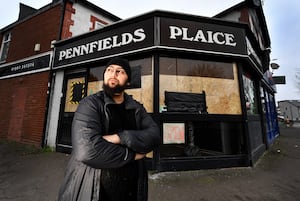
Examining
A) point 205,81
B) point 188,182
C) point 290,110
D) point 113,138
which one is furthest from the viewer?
point 290,110

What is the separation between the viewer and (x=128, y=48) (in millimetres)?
4461

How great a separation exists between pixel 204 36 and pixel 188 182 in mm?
3738

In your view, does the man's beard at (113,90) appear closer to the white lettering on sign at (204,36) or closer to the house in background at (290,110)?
the white lettering on sign at (204,36)

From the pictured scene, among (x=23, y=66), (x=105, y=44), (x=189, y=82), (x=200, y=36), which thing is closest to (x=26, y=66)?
(x=23, y=66)

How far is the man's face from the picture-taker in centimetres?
142

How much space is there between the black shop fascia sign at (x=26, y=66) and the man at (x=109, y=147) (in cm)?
611

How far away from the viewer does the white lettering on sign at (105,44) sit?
4.41 metres

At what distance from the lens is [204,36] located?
4371 millimetres

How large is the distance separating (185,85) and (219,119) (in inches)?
51.5

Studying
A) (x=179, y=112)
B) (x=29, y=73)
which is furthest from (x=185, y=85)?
(x=29, y=73)

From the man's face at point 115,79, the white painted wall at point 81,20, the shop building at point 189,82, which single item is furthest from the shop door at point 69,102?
the man's face at point 115,79

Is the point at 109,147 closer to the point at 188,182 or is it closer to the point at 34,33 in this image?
the point at 188,182

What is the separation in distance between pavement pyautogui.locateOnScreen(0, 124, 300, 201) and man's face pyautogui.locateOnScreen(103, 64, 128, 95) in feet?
7.16

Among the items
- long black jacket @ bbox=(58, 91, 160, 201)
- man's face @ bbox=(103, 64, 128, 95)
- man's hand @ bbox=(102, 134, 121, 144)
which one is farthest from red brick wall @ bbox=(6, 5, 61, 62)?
man's hand @ bbox=(102, 134, 121, 144)
